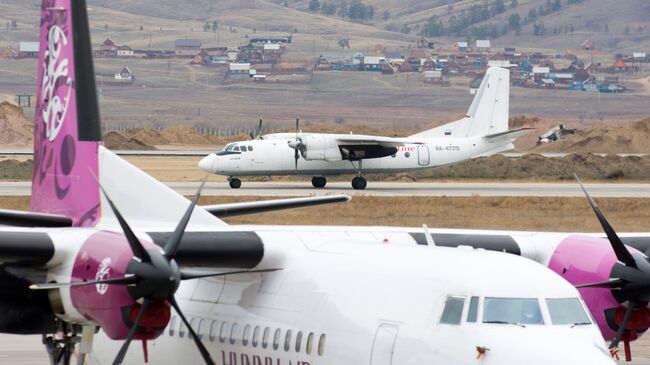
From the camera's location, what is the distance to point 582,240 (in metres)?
18.0

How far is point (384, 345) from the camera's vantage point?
13844mm

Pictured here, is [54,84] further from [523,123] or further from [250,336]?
[523,123]

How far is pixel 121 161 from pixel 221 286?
3.34 metres

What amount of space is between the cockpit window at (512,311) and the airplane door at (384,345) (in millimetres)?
1239

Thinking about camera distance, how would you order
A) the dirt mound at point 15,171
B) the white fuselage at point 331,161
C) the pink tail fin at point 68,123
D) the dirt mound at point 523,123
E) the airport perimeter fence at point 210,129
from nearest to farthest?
the pink tail fin at point 68,123
the white fuselage at point 331,161
the dirt mound at point 15,171
the dirt mound at point 523,123
the airport perimeter fence at point 210,129

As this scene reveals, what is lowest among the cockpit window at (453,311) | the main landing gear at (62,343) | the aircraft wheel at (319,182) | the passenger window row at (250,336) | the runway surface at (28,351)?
the aircraft wheel at (319,182)

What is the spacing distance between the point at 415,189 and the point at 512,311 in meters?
55.3

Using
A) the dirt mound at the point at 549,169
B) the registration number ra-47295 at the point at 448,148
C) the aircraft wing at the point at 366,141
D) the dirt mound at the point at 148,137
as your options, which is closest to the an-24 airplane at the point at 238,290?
the aircraft wing at the point at 366,141

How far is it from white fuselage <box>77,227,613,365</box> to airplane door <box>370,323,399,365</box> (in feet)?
0.04

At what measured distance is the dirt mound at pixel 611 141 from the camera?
10656 centimetres

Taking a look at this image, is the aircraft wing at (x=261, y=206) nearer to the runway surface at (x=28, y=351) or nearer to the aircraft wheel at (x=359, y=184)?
the runway surface at (x=28, y=351)

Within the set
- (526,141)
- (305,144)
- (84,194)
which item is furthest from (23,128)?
(84,194)

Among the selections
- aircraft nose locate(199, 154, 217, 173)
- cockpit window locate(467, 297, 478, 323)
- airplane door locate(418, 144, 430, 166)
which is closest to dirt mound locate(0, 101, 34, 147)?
aircraft nose locate(199, 154, 217, 173)

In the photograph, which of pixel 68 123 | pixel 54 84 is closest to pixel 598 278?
pixel 68 123
